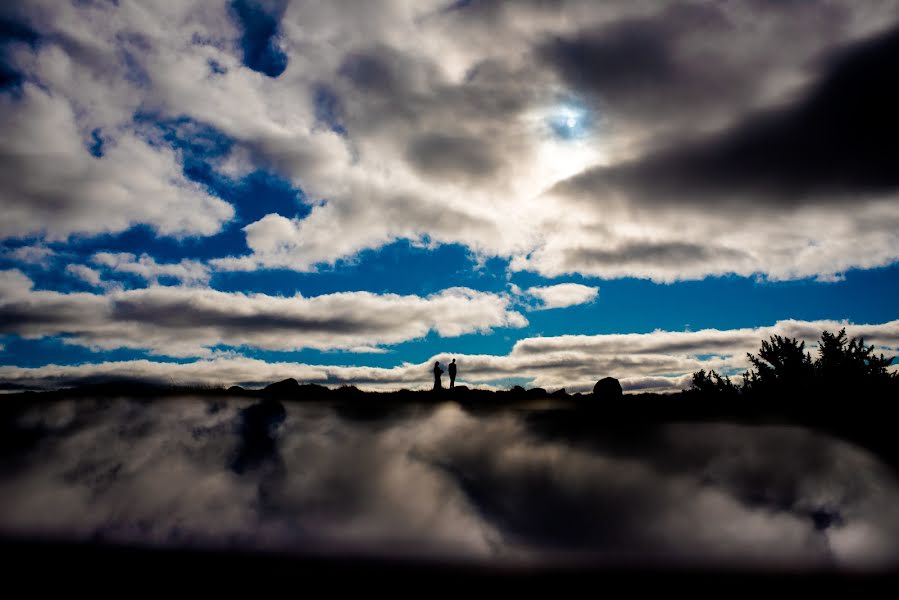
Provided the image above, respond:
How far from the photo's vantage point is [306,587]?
6344 millimetres

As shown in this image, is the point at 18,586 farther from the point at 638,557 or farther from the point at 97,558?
the point at 638,557

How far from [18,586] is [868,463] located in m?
12.7

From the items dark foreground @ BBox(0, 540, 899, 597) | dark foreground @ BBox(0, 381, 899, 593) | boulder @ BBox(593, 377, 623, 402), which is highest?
boulder @ BBox(593, 377, 623, 402)

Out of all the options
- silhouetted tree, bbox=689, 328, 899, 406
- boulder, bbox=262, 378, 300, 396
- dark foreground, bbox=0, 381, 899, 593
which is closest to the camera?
dark foreground, bbox=0, 381, 899, 593

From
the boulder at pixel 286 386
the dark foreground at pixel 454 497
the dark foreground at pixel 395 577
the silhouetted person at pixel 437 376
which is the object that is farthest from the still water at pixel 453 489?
the silhouetted person at pixel 437 376

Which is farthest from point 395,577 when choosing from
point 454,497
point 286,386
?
point 286,386

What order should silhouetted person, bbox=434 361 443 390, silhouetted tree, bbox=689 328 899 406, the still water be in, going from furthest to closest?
silhouetted tree, bbox=689 328 899 406, silhouetted person, bbox=434 361 443 390, the still water

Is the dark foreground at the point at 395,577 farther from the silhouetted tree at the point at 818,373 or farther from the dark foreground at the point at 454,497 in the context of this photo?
the silhouetted tree at the point at 818,373

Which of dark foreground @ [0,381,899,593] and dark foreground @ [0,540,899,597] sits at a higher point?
dark foreground @ [0,381,899,593]

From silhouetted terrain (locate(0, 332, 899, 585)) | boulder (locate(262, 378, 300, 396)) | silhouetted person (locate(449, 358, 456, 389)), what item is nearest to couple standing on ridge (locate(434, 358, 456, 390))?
silhouetted person (locate(449, 358, 456, 389))

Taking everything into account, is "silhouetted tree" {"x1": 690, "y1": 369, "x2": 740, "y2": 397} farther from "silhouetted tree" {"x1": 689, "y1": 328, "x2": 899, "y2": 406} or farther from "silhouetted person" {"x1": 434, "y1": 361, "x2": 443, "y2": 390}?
"silhouetted person" {"x1": 434, "y1": 361, "x2": 443, "y2": 390}

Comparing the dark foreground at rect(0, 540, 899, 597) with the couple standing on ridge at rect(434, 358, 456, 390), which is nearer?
the dark foreground at rect(0, 540, 899, 597)

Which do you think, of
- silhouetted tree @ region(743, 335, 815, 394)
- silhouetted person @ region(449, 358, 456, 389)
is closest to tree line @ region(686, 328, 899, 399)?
silhouetted tree @ region(743, 335, 815, 394)

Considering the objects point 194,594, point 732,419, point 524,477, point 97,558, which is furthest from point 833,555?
point 97,558
